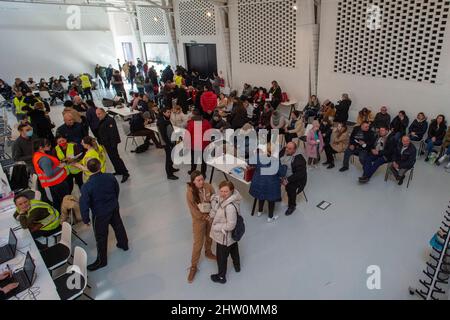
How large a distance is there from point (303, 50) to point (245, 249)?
756cm

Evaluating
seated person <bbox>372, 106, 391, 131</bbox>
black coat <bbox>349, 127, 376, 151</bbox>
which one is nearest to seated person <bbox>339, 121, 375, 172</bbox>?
black coat <bbox>349, 127, 376, 151</bbox>

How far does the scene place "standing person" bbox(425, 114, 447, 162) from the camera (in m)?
6.44

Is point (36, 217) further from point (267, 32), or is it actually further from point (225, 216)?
point (267, 32)

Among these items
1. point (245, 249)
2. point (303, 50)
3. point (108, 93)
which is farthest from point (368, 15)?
point (108, 93)

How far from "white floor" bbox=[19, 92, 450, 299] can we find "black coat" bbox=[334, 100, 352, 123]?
9.62ft

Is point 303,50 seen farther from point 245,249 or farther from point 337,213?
point 245,249

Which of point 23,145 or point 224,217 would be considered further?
point 23,145

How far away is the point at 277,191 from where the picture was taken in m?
4.32

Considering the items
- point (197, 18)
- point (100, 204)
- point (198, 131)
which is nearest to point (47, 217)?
point (100, 204)

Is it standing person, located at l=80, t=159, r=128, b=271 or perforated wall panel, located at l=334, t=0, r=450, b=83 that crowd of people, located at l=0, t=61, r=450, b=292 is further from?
perforated wall panel, located at l=334, t=0, r=450, b=83

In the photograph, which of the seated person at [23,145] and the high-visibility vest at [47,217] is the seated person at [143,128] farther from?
the high-visibility vest at [47,217]

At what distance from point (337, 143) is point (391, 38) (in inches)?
135

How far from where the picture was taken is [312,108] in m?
9.06

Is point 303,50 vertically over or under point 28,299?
over
